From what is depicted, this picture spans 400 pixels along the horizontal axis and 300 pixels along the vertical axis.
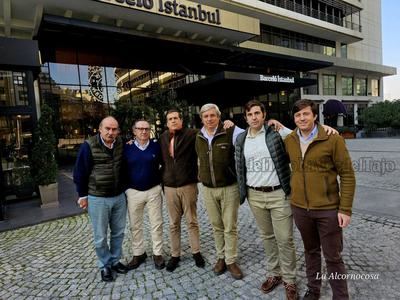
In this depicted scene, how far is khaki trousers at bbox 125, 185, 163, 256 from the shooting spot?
3.71 metres

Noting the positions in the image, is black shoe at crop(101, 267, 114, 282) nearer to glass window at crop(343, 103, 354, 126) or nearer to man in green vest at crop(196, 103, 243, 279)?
man in green vest at crop(196, 103, 243, 279)

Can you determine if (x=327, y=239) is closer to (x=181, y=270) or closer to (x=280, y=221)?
(x=280, y=221)

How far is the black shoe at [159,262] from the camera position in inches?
149

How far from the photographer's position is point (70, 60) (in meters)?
14.4

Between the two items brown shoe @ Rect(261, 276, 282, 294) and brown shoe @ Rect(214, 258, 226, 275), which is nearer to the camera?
brown shoe @ Rect(261, 276, 282, 294)

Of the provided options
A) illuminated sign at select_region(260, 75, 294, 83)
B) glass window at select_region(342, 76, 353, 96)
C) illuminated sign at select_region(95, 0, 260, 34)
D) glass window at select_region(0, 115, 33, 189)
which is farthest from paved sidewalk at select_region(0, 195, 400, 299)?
glass window at select_region(342, 76, 353, 96)

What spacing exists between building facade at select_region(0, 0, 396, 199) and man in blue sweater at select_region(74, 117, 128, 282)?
5463 millimetres

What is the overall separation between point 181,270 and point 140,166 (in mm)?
1442

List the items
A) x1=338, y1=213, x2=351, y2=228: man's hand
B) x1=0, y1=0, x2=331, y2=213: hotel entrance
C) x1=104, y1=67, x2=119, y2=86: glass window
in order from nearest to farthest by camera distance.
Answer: x1=338, y1=213, x2=351, y2=228: man's hand
x1=0, y1=0, x2=331, y2=213: hotel entrance
x1=104, y1=67, x2=119, y2=86: glass window

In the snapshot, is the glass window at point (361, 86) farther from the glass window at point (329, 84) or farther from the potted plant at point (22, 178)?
the potted plant at point (22, 178)

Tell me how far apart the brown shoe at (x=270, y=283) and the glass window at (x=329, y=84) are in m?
31.3

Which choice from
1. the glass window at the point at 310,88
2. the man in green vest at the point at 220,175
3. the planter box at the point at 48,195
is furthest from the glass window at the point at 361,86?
the man in green vest at the point at 220,175

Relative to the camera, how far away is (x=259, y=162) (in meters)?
3.03

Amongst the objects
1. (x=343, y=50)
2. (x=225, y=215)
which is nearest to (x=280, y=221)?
(x=225, y=215)
